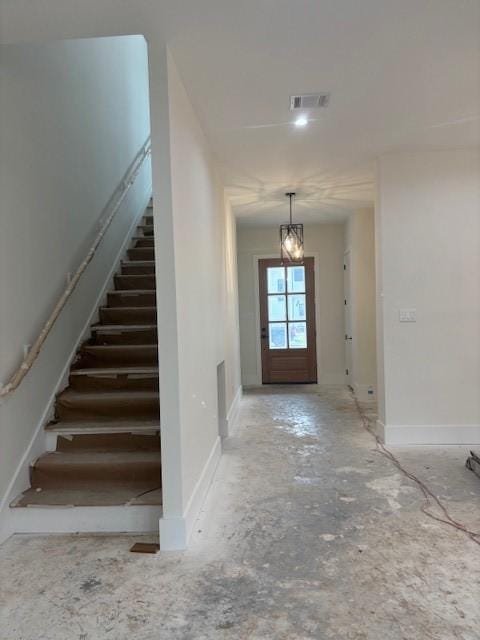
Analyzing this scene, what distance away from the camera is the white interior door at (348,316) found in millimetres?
6641

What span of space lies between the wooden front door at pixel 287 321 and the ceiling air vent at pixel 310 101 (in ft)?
14.4

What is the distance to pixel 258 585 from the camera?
78.1 inches

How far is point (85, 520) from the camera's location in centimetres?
252

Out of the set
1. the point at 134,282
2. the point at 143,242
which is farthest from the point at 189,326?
the point at 143,242

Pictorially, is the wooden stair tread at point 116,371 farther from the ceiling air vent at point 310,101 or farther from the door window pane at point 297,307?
the door window pane at point 297,307

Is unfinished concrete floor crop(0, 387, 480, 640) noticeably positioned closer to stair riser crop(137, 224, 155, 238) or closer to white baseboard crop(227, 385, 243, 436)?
white baseboard crop(227, 385, 243, 436)

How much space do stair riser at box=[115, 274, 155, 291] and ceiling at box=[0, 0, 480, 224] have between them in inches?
50.2

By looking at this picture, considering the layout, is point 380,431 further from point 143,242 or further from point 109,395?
point 143,242

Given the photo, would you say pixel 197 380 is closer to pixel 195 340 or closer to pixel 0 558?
pixel 195 340

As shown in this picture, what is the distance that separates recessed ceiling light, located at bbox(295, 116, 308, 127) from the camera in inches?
124

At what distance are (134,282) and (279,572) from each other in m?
3.10

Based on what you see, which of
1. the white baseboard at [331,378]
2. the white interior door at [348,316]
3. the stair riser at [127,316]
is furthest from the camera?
the white baseboard at [331,378]

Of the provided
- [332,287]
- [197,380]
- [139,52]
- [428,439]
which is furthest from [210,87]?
[332,287]

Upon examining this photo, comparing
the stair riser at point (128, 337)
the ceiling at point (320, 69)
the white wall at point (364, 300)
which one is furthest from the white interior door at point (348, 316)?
the stair riser at point (128, 337)
